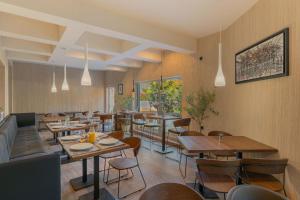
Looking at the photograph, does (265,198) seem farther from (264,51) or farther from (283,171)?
(264,51)

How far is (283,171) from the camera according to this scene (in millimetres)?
1840

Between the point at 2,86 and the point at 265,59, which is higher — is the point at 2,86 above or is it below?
below

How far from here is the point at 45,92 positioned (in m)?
7.23

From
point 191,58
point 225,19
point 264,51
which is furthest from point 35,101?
point 264,51

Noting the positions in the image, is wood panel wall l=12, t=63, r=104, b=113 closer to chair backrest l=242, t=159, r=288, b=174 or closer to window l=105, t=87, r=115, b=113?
window l=105, t=87, r=115, b=113

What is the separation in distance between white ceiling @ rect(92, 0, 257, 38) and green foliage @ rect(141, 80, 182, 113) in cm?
208

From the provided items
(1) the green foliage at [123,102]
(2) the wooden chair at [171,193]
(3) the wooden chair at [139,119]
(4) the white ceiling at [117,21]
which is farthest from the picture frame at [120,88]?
(2) the wooden chair at [171,193]

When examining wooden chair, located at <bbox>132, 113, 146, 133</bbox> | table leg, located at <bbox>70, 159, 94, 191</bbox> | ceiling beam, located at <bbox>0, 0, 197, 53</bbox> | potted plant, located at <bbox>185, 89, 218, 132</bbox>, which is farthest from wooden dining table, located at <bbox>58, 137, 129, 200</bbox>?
wooden chair, located at <bbox>132, 113, 146, 133</bbox>

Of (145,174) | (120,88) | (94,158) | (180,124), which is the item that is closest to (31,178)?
(94,158)

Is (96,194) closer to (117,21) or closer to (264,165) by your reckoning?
(264,165)

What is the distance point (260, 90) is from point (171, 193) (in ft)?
6.97

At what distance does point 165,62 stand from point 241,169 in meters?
4.12

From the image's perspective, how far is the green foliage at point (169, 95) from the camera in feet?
16.7

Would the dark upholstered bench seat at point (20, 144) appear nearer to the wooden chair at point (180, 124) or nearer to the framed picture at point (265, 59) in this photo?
the wooden chair at point (180, 124)
